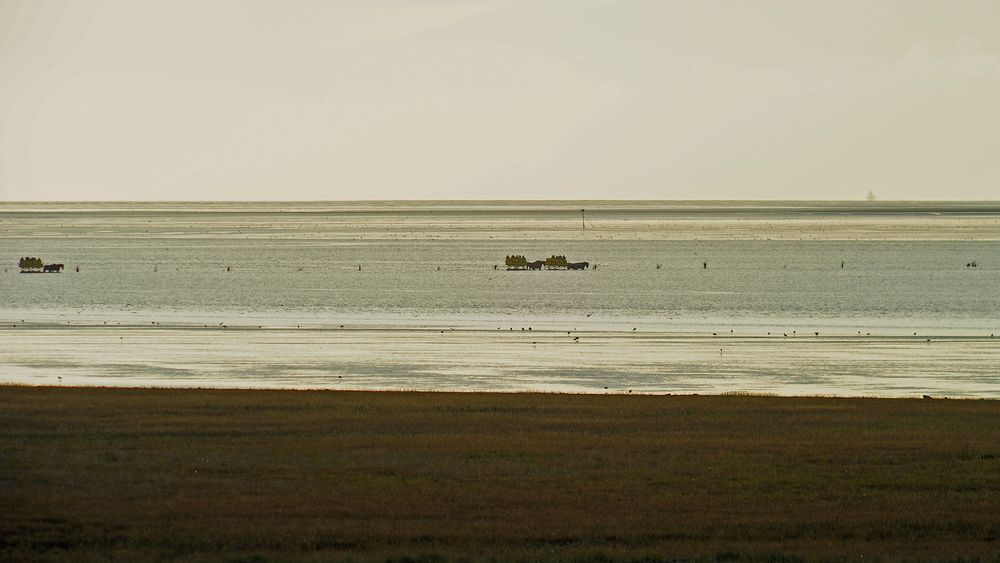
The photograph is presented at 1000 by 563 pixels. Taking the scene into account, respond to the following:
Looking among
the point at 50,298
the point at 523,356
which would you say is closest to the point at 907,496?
the point at 523,356

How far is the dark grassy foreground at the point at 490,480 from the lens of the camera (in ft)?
52.8

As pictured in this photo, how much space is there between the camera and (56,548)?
15.7m

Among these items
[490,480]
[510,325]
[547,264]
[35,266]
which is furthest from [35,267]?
[490,480]

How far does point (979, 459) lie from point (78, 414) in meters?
14.5

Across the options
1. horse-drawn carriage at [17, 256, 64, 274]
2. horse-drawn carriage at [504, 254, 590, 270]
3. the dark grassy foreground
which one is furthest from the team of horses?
the dark grassy foreground

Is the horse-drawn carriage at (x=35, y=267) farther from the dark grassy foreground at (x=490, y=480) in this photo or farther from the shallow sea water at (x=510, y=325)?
the dark grassy foreground at (x=490, y=480)

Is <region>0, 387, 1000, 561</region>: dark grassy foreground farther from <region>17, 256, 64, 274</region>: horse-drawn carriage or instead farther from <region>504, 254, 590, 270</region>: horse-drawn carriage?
<region>17, 256, 64, 274</region>: horse-drawn carriage

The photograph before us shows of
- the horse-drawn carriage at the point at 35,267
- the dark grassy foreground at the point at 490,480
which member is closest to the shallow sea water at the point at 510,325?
the horse-drawn carriage at the point at 35,267

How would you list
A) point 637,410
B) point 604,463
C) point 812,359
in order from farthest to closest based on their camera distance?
point 812,359 → point 637,410 → point 604,463

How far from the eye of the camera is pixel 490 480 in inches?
762

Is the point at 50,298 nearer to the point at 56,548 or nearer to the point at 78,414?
the point at 78,414

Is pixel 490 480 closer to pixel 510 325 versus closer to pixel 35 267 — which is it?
pixel 510 325

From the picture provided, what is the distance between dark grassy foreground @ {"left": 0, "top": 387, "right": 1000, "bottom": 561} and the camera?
1609 cm

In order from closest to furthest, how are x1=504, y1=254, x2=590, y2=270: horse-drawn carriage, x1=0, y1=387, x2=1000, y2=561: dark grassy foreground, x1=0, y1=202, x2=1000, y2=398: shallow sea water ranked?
x1=0, y1=387, x2=1000, y2=561: dark grassy foreground
x1=0, y1=202, x2=1000, y2=398: shallow sea water
x1=504, y1=254, x2=590, y2=270: horse-drawn carriage
